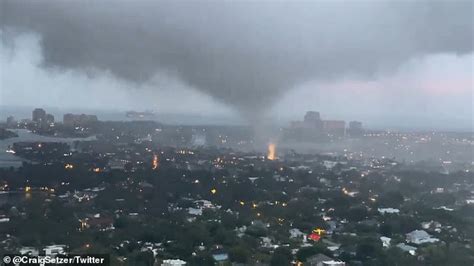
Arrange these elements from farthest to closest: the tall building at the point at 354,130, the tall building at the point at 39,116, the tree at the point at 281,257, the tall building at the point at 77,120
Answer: the tall building at the point at 354,130 < the tall building at the point at 39,116 < the tall building at the point at 77,120 < the tree at the point at 281,257

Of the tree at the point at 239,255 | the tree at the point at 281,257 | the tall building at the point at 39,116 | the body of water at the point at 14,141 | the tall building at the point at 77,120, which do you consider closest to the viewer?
the tree at the point at 281,257

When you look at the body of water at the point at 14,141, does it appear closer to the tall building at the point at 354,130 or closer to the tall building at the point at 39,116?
the tall building at the point at 39,116

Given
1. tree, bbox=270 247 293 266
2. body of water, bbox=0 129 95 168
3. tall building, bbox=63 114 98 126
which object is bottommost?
tree, bbox=270 247 293 266

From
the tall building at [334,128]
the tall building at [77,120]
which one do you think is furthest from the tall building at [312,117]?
the tall building at [77,120]

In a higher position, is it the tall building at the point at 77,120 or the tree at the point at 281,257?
the tall building at the point at 77,120

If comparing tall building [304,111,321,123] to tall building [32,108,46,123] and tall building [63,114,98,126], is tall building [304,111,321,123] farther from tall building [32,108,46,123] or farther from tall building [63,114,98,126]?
tall building [32,108,46,123]

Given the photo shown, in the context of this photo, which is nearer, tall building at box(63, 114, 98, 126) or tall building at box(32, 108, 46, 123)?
tall building at box(63, 114, 98, 126)

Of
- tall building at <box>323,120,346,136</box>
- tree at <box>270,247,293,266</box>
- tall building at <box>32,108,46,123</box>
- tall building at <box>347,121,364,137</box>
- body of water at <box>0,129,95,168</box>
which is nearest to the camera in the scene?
tree at <box>270,247,293,266</box>

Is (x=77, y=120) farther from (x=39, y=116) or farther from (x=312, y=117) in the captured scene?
(x=312, y=117)

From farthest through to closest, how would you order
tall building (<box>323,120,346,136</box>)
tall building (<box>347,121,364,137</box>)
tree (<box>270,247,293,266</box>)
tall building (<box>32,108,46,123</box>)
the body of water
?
tall building (<box>347,121,364,137</box>) < tall building (<box>323,120,346,136</box>) < tall building (<box>32,108,46,123</box>) < the body of water < tree (<box>270,247,293,266</box>)

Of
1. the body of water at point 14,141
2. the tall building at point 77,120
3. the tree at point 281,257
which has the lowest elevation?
the tree at point 281,257

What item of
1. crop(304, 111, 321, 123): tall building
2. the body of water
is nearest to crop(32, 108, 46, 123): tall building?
the body of water

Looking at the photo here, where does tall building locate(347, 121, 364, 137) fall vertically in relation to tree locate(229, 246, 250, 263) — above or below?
above
